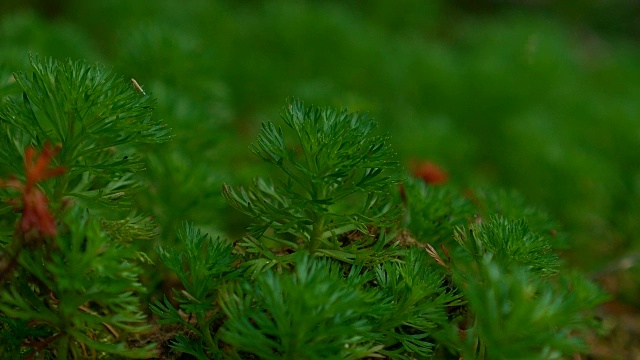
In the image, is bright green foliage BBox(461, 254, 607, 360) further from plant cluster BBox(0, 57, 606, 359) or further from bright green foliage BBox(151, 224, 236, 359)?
bright green foliage BBox(151, 224, 236, 359)

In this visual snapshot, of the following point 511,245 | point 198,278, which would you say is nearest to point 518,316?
point 511,245

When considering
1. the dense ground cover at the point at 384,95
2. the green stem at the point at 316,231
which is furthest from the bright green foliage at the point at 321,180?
the dense ground cover at the point at 384,95

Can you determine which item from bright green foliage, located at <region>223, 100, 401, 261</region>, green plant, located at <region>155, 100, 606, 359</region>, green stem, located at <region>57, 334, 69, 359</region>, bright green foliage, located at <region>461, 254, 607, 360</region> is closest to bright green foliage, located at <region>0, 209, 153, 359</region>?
green stem, located at <region>57, 334, 69, 359</region>

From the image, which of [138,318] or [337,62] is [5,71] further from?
[337,62]

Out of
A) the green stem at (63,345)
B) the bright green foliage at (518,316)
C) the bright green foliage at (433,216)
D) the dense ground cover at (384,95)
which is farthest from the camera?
the dense ground cover at (384,95)

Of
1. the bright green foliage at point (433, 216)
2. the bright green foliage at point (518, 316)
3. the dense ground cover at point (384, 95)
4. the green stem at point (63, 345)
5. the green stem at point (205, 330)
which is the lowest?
the green stem at point (63, 345)

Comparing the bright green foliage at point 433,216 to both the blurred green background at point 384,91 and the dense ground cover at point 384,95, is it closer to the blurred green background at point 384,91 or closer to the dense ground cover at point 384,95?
the dense ground cover at point 384,95

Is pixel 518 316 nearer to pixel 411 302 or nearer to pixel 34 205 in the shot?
pixel 411 302
